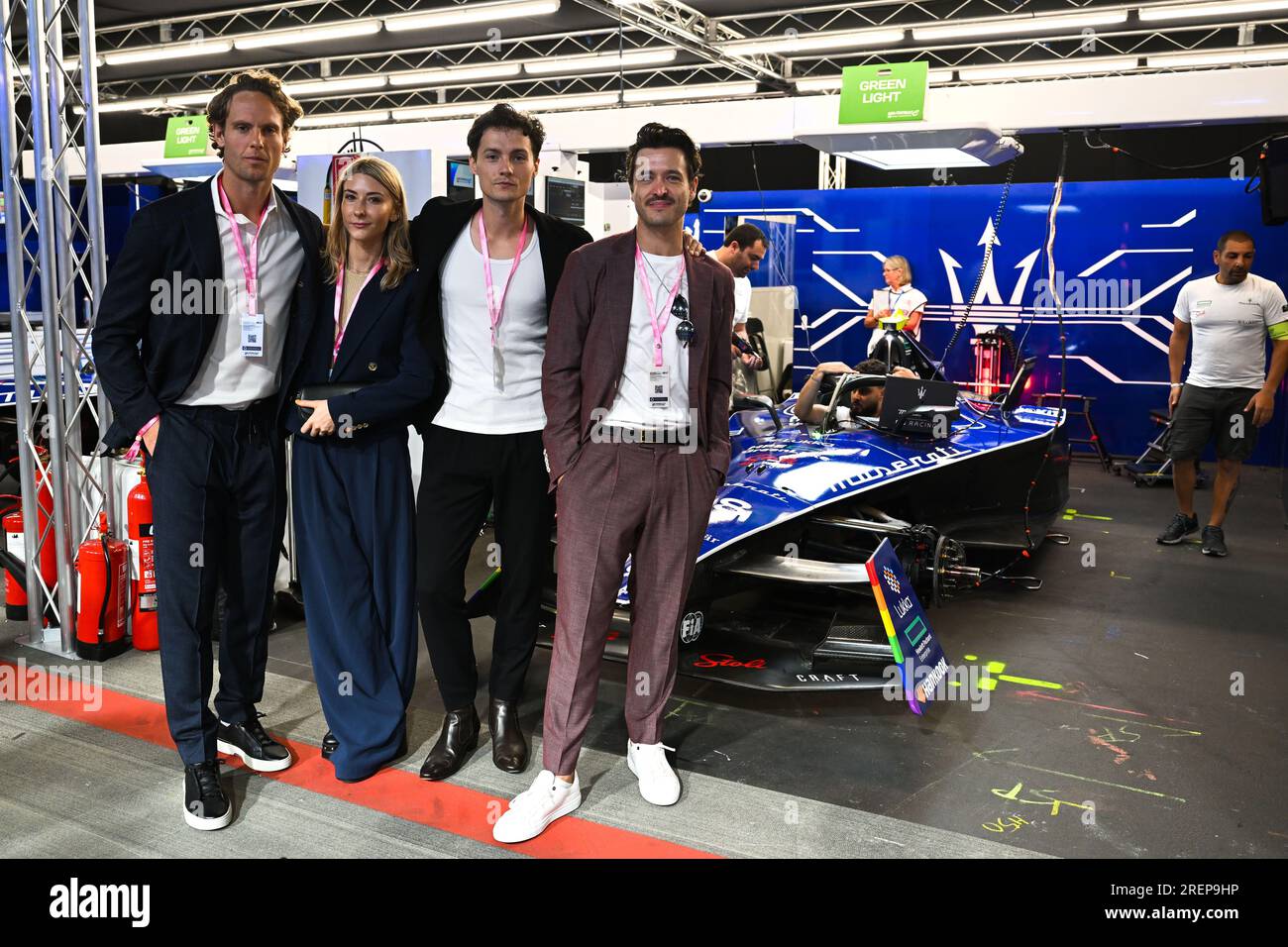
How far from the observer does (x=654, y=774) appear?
10.4 ft

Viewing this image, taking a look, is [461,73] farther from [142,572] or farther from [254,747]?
[254,747]

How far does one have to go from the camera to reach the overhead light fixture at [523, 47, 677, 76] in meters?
14.1

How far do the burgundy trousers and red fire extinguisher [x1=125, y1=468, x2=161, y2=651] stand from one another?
7.21ft

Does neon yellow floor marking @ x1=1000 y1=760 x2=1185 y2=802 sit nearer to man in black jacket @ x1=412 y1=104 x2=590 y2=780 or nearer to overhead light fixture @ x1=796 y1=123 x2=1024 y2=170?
man in black jacket @ x1=412 y1=104 x2=590 y2=780

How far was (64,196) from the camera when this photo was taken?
4.34m

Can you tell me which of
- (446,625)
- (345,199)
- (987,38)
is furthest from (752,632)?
(987,38)

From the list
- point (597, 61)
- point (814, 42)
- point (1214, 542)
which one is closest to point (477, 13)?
point (597, 61)

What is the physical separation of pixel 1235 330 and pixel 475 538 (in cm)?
525

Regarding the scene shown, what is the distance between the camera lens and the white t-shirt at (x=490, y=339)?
10.1ft

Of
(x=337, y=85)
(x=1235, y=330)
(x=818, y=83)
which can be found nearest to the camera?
(x=1235, y=330)

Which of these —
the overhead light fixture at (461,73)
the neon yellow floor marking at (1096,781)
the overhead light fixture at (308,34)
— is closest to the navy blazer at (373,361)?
the neon yellow floor marking at (1096,781)

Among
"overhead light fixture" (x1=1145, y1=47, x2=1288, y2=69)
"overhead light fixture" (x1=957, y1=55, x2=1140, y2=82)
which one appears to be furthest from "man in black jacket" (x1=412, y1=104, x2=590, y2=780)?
"overhead light fixture" (x1=1145, y1=47, x2=1288, y2=69)

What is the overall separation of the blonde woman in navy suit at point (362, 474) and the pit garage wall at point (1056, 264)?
916 centimetres
